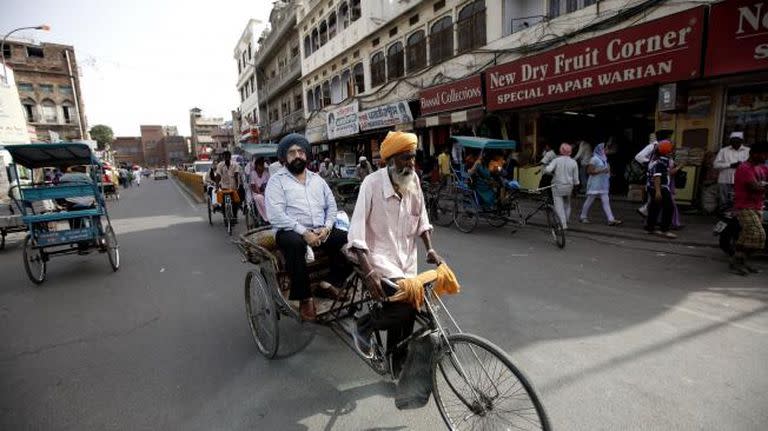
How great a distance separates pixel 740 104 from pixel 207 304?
10.8m

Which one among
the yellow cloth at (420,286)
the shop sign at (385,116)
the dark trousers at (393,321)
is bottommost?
the dark trousers at (393,321)

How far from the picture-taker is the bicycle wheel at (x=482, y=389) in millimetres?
1949

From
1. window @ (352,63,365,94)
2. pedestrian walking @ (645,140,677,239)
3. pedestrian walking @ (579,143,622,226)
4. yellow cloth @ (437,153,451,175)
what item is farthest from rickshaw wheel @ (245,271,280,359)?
window @ (352,63,365,94)

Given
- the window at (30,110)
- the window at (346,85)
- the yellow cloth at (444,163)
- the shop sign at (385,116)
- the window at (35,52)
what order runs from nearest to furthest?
1. the yellow cloth at (444,163)
2. the shop sign at (385,116)
3. the window at (346,85)
4. the window at (35,52)
5. the window at (30,110)

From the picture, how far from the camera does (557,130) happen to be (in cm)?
1317

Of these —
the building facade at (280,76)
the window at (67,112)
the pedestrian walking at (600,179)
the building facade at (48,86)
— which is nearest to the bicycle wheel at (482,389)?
the pedestrian walking at (600,179)

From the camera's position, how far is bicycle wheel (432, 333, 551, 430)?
1.95 m

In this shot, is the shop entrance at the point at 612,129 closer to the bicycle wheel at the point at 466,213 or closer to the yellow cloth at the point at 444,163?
the yellow cloth at the point at 444,163

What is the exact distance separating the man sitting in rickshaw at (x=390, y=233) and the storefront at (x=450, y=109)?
11465 millimetres

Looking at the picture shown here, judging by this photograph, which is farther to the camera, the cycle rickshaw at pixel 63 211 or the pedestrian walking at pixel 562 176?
the pedestrian walking at pixel 562 176

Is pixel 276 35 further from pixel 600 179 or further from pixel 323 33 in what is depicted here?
pixel 600 179

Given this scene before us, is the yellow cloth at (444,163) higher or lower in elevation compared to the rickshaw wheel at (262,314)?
higher

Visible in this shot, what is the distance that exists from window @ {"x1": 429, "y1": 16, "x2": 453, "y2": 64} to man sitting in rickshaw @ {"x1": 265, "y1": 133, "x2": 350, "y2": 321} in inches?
515

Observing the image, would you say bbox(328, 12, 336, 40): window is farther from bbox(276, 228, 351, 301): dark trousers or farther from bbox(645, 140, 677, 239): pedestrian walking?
bbox(276, 228, 351, 301): dark trousers
